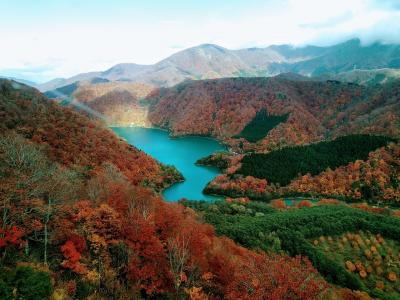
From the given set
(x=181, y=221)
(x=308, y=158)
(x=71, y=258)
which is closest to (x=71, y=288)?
(x=71, y=258)

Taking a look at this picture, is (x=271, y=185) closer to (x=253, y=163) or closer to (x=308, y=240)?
(x=253, y=163)

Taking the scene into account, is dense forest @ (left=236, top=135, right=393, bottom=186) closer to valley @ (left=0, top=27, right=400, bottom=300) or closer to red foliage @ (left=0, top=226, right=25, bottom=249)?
valley @ (left=0, top=27, right=400, bottom=300)

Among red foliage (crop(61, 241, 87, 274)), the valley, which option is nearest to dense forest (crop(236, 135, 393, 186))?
the valley

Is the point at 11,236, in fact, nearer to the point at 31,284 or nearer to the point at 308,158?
the point at 31,284

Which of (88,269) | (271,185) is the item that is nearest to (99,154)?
(271,185)

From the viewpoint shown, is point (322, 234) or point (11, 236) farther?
point (322, 234)

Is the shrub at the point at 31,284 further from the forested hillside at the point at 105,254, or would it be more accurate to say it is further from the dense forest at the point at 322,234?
the dense forest at the point at 322,234

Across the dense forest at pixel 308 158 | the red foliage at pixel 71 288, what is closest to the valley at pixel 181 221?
the red foliage at pixel 71 288
